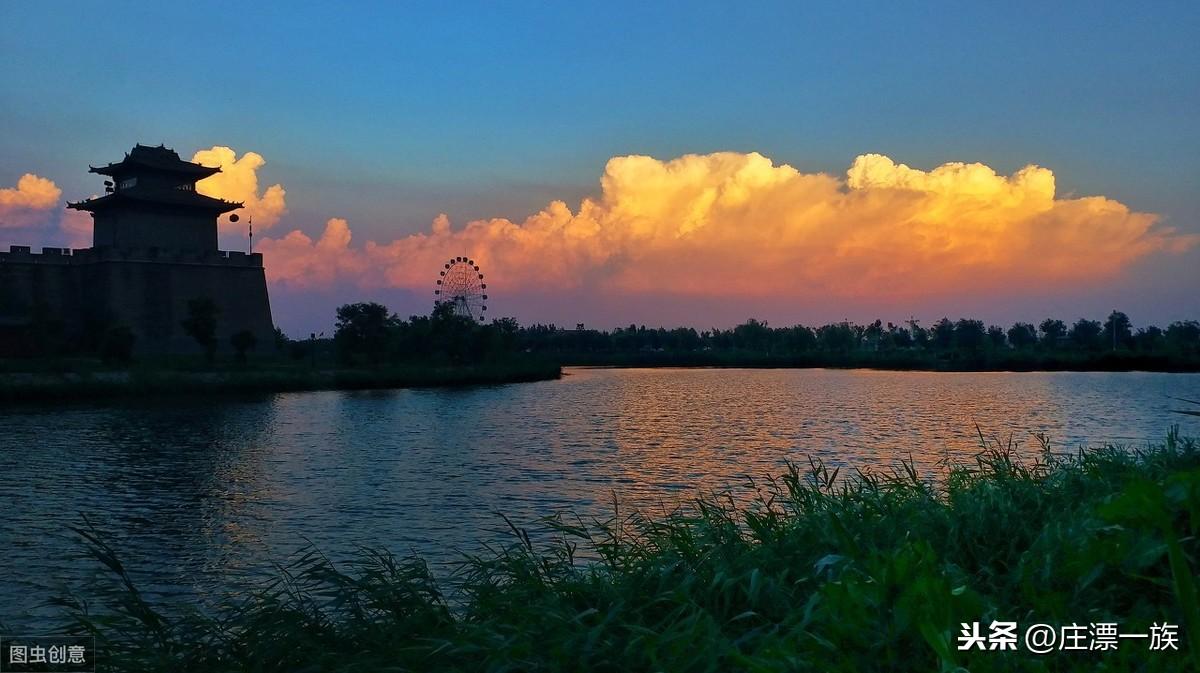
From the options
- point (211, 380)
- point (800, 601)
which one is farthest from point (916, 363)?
point (800, 601)

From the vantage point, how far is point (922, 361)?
324ft

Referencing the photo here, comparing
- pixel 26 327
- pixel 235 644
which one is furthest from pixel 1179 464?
pixel 26 327

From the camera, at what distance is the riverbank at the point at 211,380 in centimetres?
3484

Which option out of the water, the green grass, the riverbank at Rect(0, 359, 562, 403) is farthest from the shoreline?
the green grass

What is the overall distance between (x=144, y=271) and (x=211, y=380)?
40.5 ft

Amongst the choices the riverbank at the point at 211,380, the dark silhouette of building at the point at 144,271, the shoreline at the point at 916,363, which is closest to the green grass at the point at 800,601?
the riverbank at the point at 211,380

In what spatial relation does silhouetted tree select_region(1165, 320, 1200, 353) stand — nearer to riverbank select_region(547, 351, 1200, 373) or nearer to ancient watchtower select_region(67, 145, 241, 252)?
riverbank select_region(547, 351, 1200, 373)

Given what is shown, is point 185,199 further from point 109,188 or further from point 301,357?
point 301,357

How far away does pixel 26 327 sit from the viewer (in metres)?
41.4

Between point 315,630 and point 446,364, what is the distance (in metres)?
55.0

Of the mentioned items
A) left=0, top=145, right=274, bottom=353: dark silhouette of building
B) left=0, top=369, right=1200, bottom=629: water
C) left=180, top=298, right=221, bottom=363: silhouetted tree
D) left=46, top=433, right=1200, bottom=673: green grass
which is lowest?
left=0, top=369, right=1200, bottom=629: water

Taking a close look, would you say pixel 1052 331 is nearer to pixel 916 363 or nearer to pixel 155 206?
pixel 916 363

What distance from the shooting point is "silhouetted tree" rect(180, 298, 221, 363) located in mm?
44562

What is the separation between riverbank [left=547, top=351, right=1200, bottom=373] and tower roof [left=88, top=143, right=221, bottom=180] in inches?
2713
